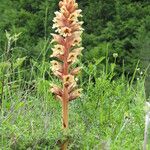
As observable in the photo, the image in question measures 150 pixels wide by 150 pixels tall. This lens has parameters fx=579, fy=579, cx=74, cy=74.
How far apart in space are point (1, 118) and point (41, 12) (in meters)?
8.24

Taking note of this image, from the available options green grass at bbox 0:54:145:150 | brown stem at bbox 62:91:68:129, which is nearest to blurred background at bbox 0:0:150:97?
green grass at bbox 0:54:145:150

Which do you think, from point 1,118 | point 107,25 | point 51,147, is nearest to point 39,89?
point 1,118

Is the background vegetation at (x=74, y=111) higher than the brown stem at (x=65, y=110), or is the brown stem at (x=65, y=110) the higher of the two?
the brown stem at (x=65, y=110)

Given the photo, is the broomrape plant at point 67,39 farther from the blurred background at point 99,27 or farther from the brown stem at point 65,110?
the blurred background at point 99,27

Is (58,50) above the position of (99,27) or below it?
above

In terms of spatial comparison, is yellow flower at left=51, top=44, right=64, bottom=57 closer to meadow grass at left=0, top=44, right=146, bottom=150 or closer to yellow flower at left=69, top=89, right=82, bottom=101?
yellow flower at left=69, top=89, right=82, bottom=101

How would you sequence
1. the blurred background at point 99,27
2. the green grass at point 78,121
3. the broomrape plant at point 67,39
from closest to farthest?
the broomrape plant at point 67,39 → the green grass at point 78,121 → the blurred background at point 99,27

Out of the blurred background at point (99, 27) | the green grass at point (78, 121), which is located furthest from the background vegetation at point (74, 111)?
the blurred background at point (99, 27)

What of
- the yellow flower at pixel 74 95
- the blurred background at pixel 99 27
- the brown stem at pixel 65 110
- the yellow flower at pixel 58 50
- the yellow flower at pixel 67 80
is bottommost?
the blurred background at pixel 99 27

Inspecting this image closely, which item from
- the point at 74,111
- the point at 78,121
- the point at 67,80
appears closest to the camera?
the point at 67,80

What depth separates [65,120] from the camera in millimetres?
2574

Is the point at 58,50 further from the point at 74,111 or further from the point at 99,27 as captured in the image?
the point at 99,27

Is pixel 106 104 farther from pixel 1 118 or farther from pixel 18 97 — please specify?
pixel 1 118

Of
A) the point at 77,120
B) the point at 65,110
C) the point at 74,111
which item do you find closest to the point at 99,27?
the point at 74,111
